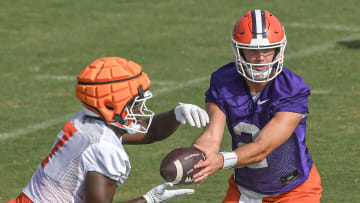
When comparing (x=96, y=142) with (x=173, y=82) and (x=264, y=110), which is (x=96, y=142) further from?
(x=173, y=82)

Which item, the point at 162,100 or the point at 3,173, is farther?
the point at 162,100

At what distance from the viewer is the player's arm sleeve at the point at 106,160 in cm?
483

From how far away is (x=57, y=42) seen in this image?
15.2 metres

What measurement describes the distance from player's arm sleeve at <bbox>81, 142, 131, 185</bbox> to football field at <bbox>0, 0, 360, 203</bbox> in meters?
3.20


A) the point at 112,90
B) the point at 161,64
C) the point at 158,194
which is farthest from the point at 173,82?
the point at 112,90

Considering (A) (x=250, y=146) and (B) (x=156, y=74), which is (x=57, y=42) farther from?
(A) (x=250, y=146)

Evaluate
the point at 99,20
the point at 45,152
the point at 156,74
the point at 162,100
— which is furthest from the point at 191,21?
the point at 45,152

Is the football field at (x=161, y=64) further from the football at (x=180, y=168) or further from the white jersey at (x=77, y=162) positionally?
the white jersey at (x=77, y=162)

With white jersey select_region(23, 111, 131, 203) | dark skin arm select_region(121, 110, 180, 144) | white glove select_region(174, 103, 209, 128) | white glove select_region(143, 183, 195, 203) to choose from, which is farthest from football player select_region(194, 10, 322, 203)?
white jersey select_region(23, 111, 131, 203)

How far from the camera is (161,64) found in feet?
44.1

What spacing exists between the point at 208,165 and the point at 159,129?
894 millimetres

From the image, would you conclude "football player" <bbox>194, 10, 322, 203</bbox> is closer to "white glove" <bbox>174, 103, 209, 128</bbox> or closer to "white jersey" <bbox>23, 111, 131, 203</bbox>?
"white glove" <bbox>174, 103, 209, 128</bbox>

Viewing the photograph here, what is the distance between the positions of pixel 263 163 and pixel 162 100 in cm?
552

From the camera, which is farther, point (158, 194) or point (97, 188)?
point (158, 194)
